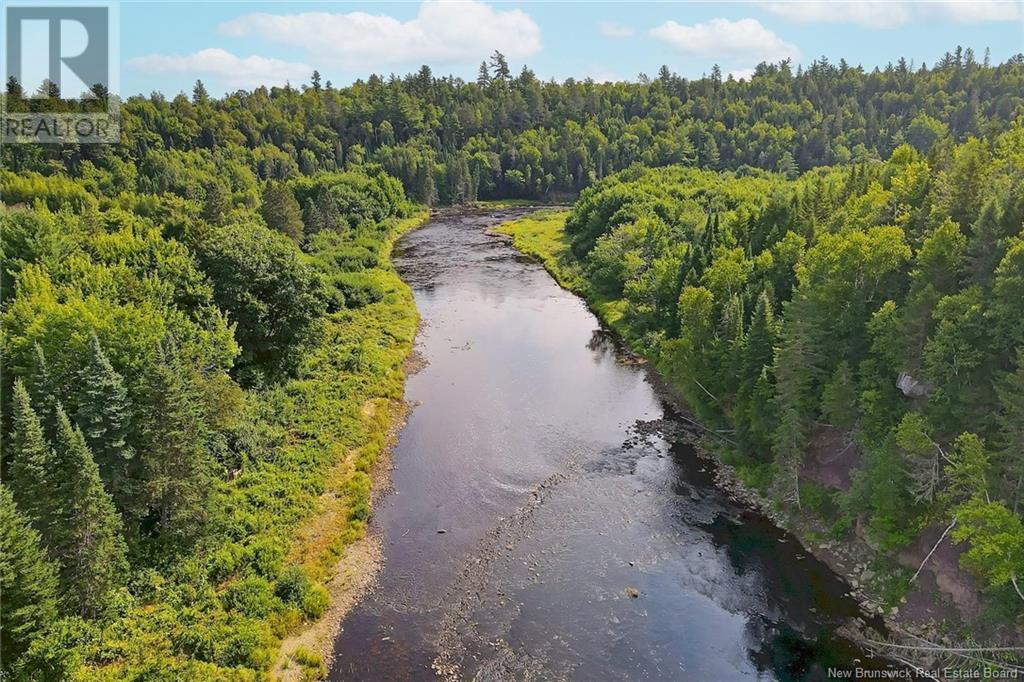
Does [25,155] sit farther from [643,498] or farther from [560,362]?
[643,498]

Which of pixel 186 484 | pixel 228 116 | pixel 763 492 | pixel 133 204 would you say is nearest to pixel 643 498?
pixel 763 492

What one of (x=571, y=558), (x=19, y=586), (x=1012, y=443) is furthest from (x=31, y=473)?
(x=1012, y=443)

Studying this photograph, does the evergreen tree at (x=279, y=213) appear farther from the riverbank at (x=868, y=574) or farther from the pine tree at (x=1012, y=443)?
the pine tree at (x=1012, y=443)

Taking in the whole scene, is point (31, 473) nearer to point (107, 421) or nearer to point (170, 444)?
point (107, 421)

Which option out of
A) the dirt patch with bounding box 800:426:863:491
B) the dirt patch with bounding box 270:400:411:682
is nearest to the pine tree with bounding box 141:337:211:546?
the dirt patch with bounding box 270:400:411:682

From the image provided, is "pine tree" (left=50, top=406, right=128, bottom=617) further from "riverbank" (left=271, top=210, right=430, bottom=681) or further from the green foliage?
the green foliage

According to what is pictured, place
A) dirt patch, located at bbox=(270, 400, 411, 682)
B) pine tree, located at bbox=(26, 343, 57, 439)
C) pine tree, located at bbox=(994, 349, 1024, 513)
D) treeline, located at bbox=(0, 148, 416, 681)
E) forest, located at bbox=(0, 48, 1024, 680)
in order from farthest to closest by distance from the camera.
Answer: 1. pine tree, located at bbox=(26, 343, 57, 439)
2. dirt patch, located at bbox=(270, 400, 411, 682)
3. pine tree, located at bbox=(994, 349, 1024, 513)
4. forest, located at bbox=(0, 48, 1024, 680)
5. treeline, located at bbox=(0, 148, 416, 681)

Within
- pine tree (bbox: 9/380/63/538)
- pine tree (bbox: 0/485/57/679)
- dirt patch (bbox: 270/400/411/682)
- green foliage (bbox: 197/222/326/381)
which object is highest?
green foliage (bbox: 197/222/326/381)
